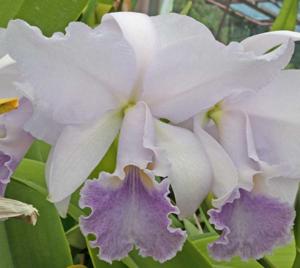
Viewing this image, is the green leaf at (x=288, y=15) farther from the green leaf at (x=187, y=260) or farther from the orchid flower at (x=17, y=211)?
the orchid flower at (x=17, y=211)

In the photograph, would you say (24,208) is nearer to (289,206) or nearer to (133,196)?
(133,196)

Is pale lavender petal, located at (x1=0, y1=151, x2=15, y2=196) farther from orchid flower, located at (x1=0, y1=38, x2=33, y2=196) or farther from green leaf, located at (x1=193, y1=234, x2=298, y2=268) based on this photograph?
green leaf, located at (x1=193, y1=234, x2=298, y2=268)

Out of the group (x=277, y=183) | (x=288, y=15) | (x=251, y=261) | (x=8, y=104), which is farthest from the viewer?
(x=288, y=15)

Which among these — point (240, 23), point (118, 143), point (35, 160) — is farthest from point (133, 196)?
point (240, 23)

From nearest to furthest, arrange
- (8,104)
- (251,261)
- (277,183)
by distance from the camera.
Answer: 1. (8,104)
2. (277,183)
3. (251,261)

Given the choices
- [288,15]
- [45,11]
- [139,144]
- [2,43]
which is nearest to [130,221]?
[139,144]

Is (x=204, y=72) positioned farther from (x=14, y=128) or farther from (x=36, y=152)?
(x=36, y=152)

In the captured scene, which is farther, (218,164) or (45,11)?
(45,11)
